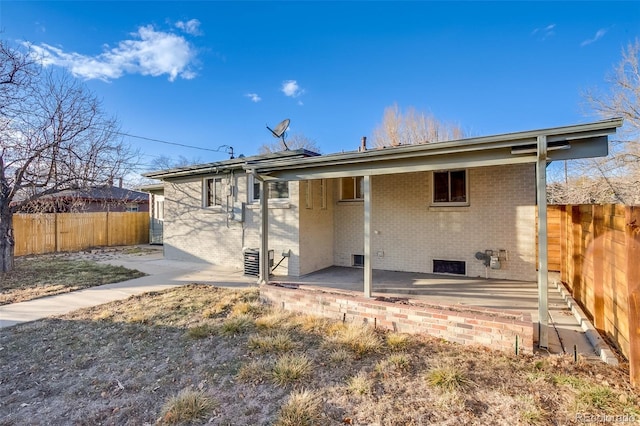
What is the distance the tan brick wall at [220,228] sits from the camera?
26.8 ft

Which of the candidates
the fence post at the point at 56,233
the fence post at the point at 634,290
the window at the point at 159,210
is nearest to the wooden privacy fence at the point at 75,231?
the fence post at the point at 56,233

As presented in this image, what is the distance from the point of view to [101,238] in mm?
16031

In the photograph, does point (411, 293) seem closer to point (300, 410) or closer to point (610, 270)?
point (610, 270)

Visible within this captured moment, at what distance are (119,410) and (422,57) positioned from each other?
48.2ft

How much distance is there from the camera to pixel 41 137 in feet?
28.4

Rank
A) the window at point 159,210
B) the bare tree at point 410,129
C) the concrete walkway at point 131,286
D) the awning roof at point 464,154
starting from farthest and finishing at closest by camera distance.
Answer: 1. the bare tree at point 410,129
2. the window at point 159,210
3. the concrete walkway at point 131,286
4. the awning roof at point 464,154

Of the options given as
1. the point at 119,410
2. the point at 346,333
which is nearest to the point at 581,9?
the point at 346,333

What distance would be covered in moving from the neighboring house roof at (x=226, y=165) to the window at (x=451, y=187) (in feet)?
10.9

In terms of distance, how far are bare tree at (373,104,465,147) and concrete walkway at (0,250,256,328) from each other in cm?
1511

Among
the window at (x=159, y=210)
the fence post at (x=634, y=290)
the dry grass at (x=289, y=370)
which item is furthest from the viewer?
the window at (x=159, y=210)

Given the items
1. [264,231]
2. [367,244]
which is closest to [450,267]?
[367,244]

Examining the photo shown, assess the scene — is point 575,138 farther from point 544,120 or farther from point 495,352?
Result: point 544,120

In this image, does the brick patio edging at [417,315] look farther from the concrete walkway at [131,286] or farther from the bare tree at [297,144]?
the bare tree at [297,144]

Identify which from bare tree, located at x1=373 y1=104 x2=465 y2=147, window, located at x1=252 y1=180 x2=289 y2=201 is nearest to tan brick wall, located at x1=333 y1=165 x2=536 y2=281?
window, located at x1=252 y1=180 x2=289 y2=201
